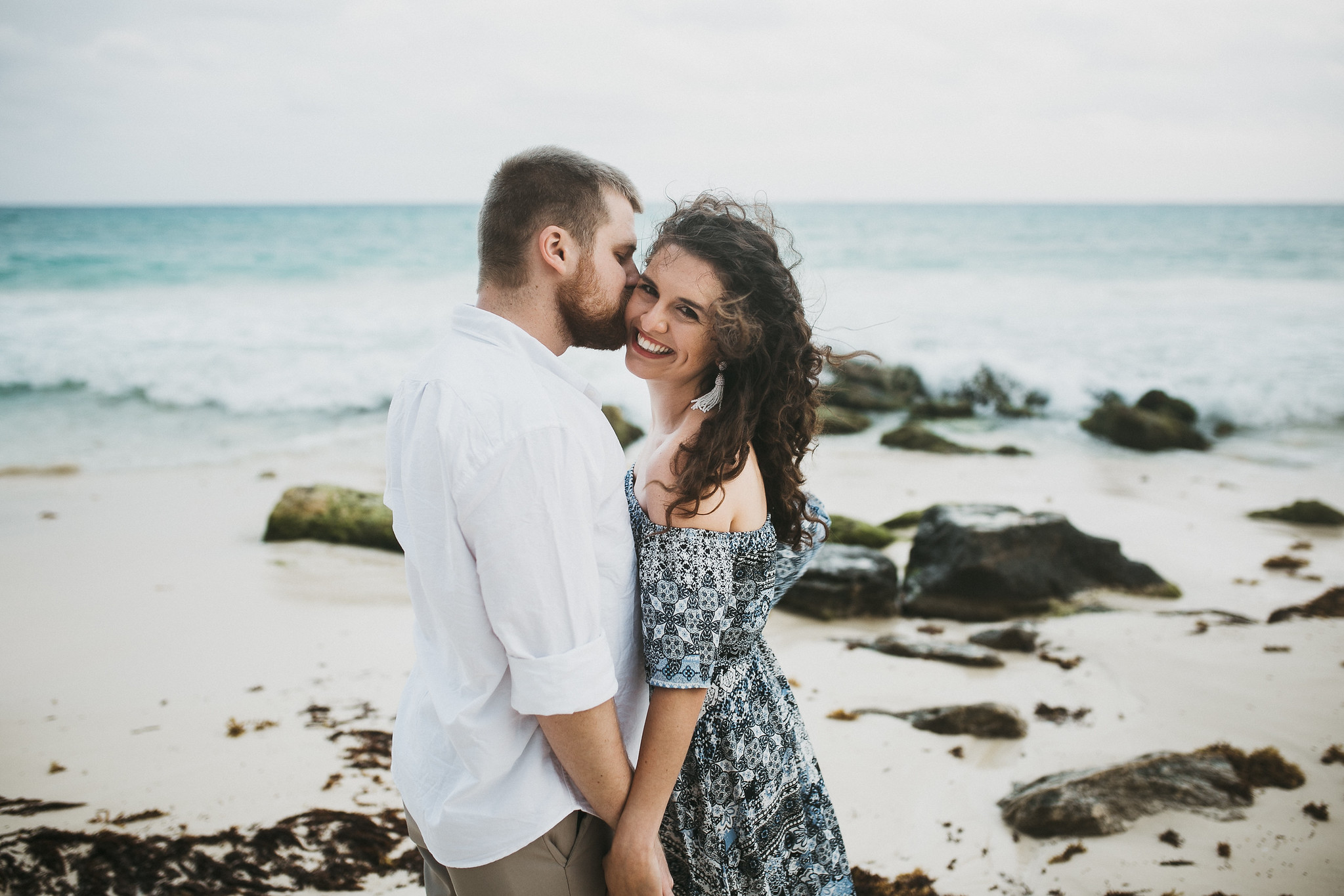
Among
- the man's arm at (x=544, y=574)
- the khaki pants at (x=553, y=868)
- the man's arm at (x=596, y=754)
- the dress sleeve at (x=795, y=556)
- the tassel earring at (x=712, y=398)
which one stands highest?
the tassel earring at (x=712, y=398)

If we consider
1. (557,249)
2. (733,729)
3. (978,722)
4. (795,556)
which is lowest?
(978,722)

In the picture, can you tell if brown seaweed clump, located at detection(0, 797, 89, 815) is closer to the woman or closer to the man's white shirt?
the man's white shirt

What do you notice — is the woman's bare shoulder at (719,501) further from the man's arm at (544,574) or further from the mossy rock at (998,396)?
the mossy rock at (998,396)

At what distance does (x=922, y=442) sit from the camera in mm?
11695

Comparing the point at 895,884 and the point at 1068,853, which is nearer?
the point at 895,884

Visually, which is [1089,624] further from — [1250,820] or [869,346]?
[869,346]

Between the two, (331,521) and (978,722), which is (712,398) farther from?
(331,521)

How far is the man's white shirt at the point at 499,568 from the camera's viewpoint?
1586 mm

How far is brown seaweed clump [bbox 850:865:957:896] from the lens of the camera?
3328mm

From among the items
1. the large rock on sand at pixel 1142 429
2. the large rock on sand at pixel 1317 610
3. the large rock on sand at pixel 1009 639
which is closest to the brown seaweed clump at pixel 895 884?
the large rock on sand at pixel 1009 639

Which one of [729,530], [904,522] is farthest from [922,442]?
[729,530]

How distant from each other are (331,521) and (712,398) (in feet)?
19.8

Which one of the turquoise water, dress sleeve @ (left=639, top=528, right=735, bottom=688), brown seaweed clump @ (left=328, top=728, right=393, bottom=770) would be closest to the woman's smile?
dress sleeve @ (left=639, top=528, right=735, bottom=688)

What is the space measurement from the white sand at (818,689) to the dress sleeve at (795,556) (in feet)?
5.97
